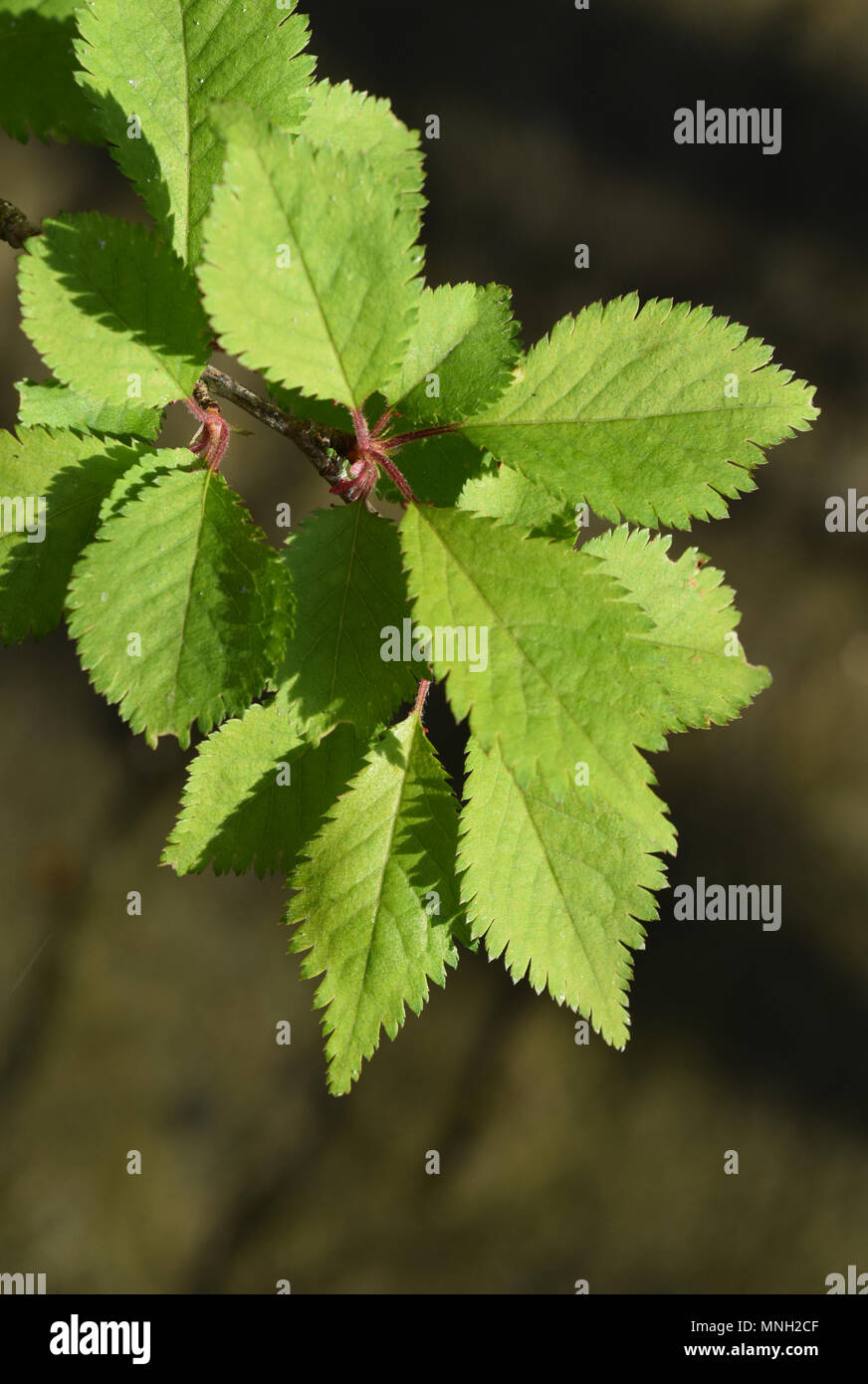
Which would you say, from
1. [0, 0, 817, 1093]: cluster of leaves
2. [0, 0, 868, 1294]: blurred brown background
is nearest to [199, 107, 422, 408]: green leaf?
[0, 0, 817, 1093]: cluster of leaves

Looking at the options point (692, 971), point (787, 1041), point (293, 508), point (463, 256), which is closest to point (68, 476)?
point (293, 508)

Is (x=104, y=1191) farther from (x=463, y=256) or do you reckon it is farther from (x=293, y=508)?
(x=463, y=256)

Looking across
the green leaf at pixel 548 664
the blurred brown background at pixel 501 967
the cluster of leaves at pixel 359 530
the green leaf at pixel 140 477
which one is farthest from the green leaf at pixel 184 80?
the blurred brown background at pixel 501 967

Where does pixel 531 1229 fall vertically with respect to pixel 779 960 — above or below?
below

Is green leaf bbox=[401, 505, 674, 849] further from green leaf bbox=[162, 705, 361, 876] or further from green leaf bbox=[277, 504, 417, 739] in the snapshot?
green leaf bbox=[162, 705, 361, 876]

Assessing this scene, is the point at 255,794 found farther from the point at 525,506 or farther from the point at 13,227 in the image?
the point at 13,227

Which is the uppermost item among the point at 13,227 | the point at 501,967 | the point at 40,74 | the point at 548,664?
the point at 40,74

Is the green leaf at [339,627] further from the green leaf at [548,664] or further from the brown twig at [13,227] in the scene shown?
the brown twig at [13,227]

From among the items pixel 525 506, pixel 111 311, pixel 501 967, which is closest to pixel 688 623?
pixel 525 506
